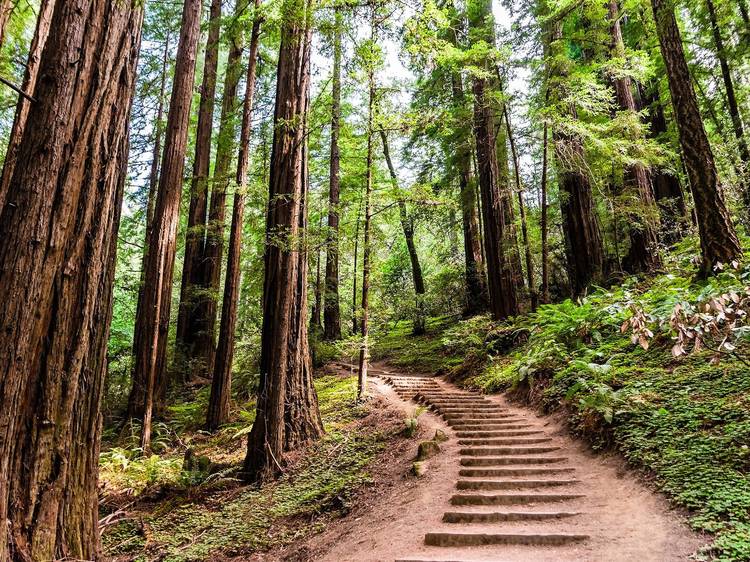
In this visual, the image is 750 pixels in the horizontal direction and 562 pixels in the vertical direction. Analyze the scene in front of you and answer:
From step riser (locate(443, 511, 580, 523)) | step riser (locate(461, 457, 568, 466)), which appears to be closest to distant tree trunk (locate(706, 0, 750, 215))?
step riser (locate(461, 457, 568, 466))

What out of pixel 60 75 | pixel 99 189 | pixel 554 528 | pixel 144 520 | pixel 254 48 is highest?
pixel 254 48

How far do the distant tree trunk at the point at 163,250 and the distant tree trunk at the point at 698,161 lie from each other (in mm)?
9065

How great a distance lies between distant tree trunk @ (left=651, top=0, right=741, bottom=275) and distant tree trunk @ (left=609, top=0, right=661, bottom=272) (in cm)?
302

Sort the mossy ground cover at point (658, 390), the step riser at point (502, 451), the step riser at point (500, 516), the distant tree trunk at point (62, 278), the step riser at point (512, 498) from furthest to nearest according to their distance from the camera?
the step riser at point (502, 451), the step riser at point (512, 498), the step riser at point (500, 516), the mossy ground cover at point (658, 390), the distant tree trunk at point (62, 278)

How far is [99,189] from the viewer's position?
3389 mm

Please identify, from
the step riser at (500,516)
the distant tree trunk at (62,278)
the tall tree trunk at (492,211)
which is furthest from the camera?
the tall tree trunk at (492,211)

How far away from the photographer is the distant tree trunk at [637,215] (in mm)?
10047

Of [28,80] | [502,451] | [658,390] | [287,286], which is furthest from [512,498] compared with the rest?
[28,80]

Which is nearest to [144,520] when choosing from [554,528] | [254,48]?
[554,528]

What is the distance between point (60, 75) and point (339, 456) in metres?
5.65

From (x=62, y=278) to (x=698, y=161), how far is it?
836 cm

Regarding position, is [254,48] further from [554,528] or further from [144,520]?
[554,528]

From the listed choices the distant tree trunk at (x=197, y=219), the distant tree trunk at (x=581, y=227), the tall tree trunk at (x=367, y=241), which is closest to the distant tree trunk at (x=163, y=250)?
the distant tree trunk at (x=197, y=219)

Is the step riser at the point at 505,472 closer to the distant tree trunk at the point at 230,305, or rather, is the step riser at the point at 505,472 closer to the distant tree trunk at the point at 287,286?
the distant tree trunk at the point at 287,286
